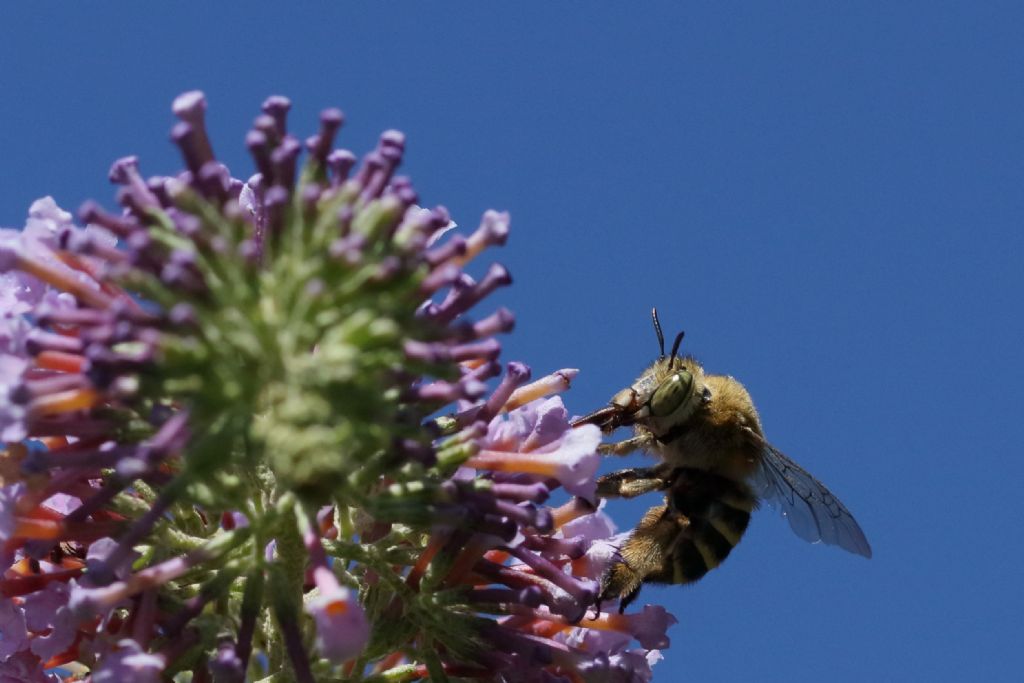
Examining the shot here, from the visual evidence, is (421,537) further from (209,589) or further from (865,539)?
(865,539)

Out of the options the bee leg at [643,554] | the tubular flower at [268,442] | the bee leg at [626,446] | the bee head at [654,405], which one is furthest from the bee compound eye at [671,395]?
the tubular flower at [268,442]

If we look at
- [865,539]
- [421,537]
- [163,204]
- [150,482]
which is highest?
[865,539]

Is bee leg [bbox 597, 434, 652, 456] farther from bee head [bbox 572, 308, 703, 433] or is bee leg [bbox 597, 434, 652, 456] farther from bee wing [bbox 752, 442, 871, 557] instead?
bee wing [bbox 752, 442, 871, 557]

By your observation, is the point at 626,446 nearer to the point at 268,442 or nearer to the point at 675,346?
the point at 675,346

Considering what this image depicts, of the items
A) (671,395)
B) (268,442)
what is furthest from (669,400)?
(268,442)

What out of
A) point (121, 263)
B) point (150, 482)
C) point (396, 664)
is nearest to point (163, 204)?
point (121, 263)

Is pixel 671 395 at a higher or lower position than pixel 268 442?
higher

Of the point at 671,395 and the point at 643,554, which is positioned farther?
the point at 671,395
